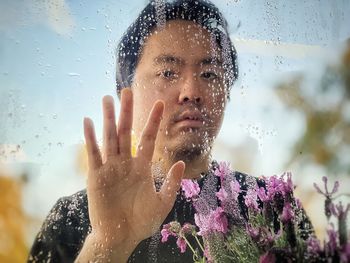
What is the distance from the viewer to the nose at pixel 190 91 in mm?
546

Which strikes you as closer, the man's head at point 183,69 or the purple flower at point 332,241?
the purple flower at point 332,241

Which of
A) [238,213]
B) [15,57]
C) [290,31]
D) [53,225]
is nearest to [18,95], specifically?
[15,57]

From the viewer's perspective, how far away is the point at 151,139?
476 mm

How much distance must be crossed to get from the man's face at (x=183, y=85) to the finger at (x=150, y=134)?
3cm

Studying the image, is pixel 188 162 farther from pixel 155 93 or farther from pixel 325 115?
pixel 325 115

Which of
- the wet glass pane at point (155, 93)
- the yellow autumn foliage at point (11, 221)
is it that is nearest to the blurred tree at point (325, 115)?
the wet glass pane at point (155, 93)

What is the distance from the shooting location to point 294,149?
59 cm

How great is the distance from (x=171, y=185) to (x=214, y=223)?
60mm

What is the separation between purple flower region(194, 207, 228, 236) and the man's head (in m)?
0.10

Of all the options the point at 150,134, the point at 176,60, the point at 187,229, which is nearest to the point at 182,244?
the point at 187,229

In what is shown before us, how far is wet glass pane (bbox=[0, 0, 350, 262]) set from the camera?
1.69 ft

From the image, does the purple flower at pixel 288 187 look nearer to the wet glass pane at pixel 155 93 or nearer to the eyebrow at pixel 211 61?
the wet glass pane at pixel 155 93

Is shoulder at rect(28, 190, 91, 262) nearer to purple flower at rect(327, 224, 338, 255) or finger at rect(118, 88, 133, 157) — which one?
finger at rect(118, 88, 133, 157)

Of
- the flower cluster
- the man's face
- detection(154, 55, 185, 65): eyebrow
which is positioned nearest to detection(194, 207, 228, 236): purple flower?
the flower cluster
